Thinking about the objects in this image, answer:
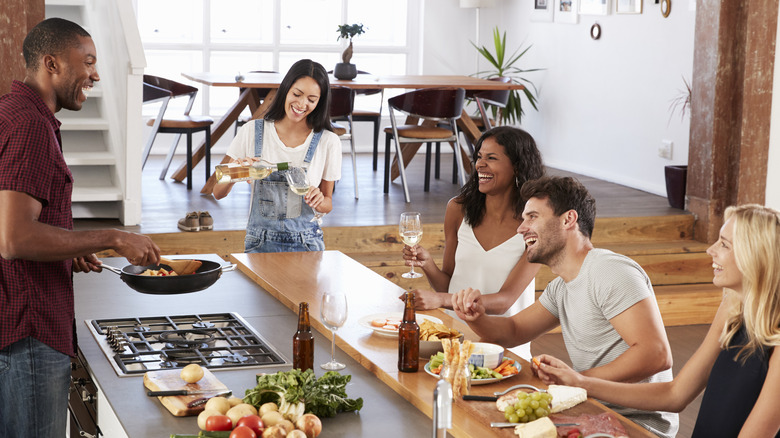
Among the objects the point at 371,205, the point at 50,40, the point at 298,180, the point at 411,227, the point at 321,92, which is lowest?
the point at 371,205

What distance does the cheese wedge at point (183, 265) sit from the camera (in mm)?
2752

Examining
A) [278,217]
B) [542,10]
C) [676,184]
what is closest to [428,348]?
[278,217]

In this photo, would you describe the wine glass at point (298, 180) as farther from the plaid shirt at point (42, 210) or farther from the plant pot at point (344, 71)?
the plant pot at point (344, 71)

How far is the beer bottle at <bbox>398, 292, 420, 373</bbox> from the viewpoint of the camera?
7.16 feet

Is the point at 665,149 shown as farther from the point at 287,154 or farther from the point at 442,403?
the point at 442,403

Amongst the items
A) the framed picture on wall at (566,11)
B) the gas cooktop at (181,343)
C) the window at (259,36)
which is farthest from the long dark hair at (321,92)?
the window at (259,36)

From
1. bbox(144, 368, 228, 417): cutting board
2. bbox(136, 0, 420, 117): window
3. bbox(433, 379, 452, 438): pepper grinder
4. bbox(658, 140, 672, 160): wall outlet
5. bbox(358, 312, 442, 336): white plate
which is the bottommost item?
bbox(144, 368, 228, 417): cutting board

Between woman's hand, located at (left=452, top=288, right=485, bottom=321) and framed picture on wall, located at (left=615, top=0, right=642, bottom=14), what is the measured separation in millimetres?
5572

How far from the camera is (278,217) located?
11.7 feet

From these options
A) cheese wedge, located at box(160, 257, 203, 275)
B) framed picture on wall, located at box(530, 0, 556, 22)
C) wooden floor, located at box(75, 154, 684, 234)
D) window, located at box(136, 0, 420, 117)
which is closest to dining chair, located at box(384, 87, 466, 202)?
wooden floor, located at box(75, 154, 684, 234)

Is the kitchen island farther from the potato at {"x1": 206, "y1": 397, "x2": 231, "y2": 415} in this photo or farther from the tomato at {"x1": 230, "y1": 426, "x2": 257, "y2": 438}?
the tomato at {"x1": 230, "y1": 426, "x2": 257, "y2": 438}

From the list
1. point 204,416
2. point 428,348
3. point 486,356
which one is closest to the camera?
point 204,416

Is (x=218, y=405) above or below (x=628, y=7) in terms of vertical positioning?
below

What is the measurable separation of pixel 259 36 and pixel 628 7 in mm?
3909
